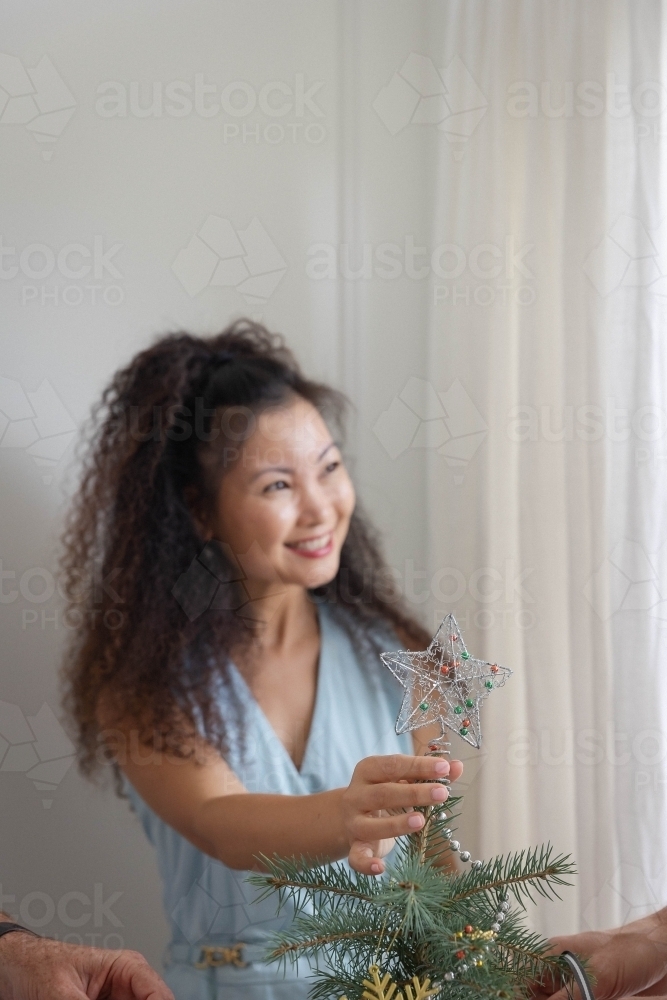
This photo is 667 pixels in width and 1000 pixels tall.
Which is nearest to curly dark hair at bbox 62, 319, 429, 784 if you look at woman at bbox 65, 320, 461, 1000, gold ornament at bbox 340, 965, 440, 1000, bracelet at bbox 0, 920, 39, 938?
woman at bbox 65, 320, 461, 1000

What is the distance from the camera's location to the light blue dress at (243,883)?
99cm

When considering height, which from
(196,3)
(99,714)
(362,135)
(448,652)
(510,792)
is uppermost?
(196,3)

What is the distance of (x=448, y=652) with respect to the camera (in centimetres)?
79

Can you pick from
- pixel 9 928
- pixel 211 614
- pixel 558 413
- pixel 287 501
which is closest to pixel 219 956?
pixel 9 928

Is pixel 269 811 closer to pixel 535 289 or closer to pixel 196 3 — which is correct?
pixel 535 289

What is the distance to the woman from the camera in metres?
1.00

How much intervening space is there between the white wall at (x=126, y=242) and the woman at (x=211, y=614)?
34 millimetres

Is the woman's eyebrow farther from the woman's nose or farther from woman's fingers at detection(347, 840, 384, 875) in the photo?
woman's fingers at detection(347, 840, 384, 875)

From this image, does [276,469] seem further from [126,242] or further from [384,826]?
[384,826]

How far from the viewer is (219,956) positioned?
999 millimetres

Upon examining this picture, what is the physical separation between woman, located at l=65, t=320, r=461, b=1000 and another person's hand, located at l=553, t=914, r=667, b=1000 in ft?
0.88

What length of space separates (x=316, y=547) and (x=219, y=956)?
1.53ft

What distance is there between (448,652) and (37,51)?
824 millimetres

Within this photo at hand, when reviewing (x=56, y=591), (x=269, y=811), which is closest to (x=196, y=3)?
(x=56, y=591)
